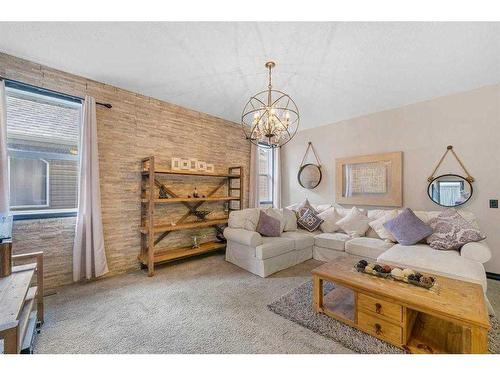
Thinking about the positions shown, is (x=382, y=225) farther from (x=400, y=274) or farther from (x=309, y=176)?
(x=309, y=176)

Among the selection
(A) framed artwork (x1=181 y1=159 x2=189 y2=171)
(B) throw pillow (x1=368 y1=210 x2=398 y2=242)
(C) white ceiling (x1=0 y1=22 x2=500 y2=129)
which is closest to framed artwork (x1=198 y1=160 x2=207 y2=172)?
(A) framed artwork (x1=181 y1=159 x2=189 y2=171)

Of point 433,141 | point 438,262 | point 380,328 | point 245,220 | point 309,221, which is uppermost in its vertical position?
point 433,141

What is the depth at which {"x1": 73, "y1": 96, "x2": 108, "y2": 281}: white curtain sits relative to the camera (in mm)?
2598

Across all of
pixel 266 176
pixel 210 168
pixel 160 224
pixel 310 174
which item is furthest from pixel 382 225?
pixel 160 224

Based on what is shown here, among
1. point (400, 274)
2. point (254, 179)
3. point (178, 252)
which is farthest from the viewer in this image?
point (254, 179)

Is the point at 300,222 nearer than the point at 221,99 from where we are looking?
No

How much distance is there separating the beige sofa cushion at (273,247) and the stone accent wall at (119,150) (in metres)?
1.51

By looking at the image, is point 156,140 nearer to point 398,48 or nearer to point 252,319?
point 252,319

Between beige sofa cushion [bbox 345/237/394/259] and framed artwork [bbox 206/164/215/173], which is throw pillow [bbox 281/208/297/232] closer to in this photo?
beige sofa cushion [bbox 345/237/394/259]

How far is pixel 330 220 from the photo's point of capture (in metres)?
3.83

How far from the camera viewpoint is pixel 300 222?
396cm

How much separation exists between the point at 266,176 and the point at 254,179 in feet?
2.26

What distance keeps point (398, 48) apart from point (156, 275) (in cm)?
397
